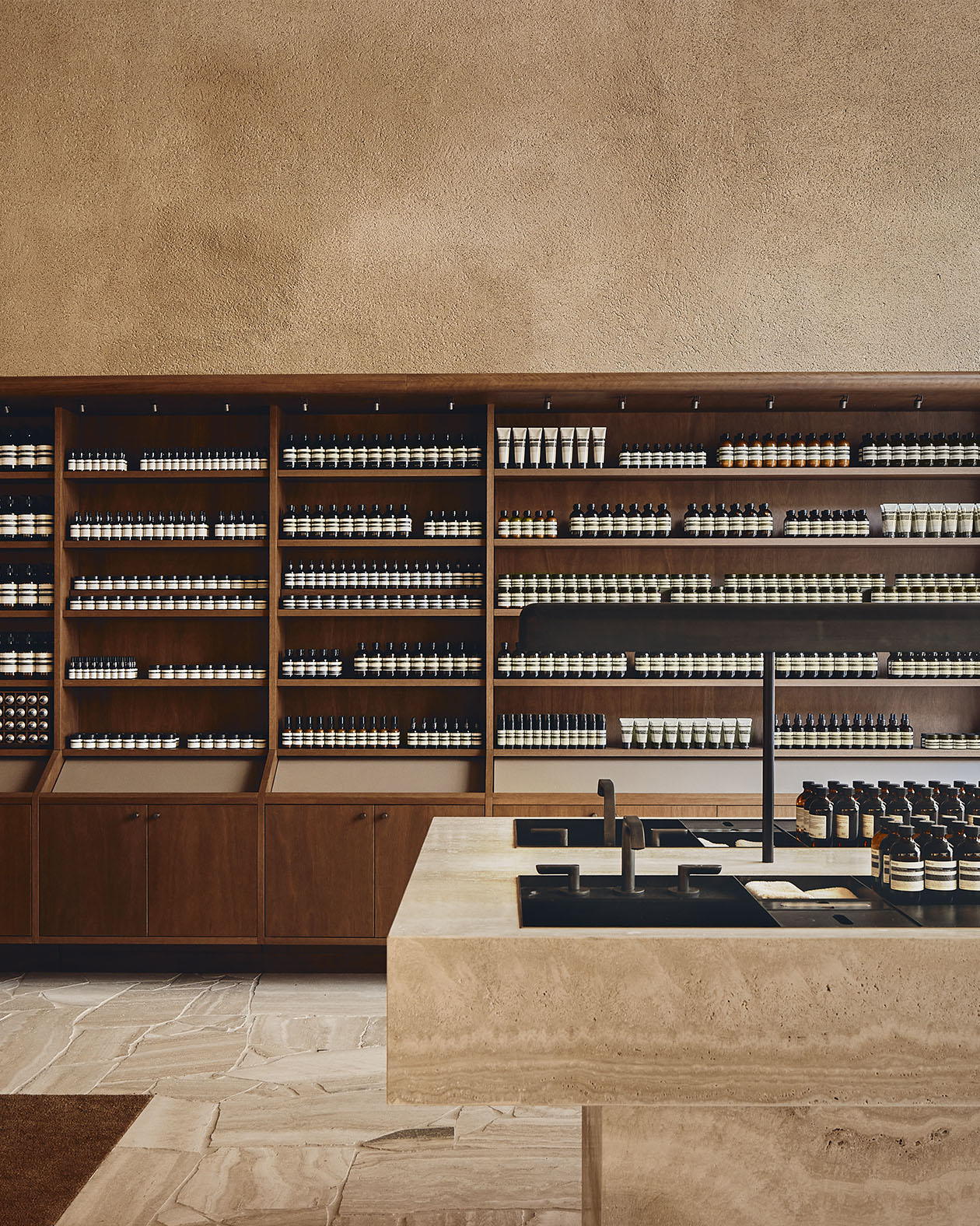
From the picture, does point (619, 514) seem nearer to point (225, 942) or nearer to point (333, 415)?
point (333, 415)

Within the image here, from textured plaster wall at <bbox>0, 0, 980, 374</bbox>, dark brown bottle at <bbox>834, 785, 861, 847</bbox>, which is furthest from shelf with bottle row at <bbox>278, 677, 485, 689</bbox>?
dark brown bottle at <bbox>834, 785, 861, 847</bbox>

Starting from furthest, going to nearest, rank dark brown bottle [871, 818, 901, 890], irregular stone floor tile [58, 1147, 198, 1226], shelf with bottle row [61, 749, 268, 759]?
shelf with bottle row [61, 749, 268, 759]
irregular stone floor tile [58, 1147, 198, 1226]
dark brown bottle [871, 818, 901, 890]

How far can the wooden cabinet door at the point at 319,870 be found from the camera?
4453 mm

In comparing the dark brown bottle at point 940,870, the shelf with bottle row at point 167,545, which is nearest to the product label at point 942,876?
the dark brown bottle at point 940,870

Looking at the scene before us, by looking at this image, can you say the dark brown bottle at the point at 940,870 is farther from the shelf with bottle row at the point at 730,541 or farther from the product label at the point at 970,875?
the shelf with bottle row at the point at 730,541

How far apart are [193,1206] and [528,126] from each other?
4817 mm

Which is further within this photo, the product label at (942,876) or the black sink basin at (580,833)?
the black sink basin at (580,833)

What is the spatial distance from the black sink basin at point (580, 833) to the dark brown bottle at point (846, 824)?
382 mm


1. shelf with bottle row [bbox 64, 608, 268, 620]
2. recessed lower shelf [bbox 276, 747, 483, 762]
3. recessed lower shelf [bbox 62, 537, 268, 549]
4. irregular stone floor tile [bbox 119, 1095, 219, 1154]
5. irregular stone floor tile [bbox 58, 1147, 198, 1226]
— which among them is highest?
recessed lower shelf [bbox 62, 537, 268, 549]

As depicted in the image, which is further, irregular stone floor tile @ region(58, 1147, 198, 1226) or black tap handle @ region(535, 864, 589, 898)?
irregular stone floor tile @ region(58, 1147, 198, 1226)

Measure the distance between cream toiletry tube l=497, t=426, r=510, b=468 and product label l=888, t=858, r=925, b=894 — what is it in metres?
3.02

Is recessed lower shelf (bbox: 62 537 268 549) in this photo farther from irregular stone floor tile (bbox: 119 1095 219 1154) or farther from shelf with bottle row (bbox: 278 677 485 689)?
irregular stone floor tile (bbox: 119 1095 219 1154)

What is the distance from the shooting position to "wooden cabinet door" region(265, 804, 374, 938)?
4453 mm

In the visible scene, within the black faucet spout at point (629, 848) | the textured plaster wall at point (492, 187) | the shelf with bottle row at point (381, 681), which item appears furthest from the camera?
the textured plaster wall at point (492, 187)
